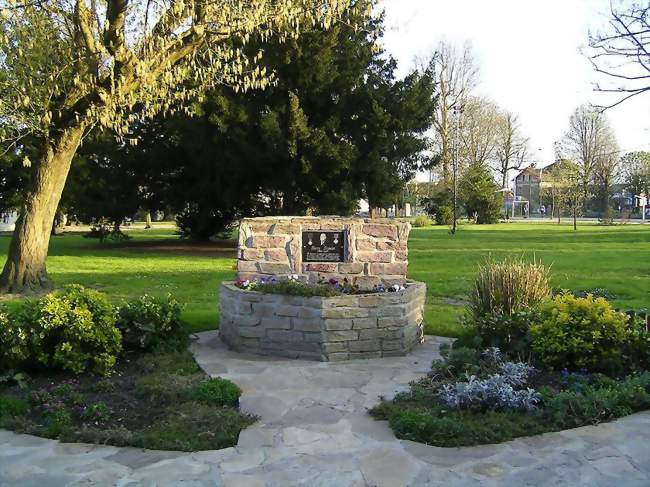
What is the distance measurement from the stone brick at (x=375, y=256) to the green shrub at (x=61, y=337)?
10.5ft

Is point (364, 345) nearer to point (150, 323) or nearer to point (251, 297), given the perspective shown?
point (251, 297)

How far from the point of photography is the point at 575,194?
1590 inches

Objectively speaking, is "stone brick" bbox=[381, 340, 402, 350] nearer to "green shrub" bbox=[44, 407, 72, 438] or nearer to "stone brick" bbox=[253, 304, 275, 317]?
"stone brick" bbox=[253, 304, 275, 317]

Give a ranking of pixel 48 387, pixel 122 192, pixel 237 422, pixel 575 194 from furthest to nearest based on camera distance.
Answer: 1. pixel 575 194
2. pixel 122 192
3. pixel 48 387
4. pixel 237 422

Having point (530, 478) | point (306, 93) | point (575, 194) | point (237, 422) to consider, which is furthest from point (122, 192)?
point (575, 194)

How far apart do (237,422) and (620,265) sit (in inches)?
545

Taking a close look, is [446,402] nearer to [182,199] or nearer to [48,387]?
[48,387]

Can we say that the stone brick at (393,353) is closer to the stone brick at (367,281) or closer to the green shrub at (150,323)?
the stone brick at (367,281)

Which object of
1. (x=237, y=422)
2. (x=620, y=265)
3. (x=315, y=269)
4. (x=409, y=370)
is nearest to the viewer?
(x=237, y=422)

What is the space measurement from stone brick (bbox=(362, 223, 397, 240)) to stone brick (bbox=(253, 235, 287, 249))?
108cm

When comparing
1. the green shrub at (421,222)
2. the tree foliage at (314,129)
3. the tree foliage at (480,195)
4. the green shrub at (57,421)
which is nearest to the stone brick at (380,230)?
the green shrub at (57,421)

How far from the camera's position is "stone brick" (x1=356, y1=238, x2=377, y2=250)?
748 cm

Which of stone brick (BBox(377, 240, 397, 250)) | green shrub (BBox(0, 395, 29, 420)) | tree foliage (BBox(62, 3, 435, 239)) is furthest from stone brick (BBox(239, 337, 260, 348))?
tree foliage (BBox(62, 3, 435, 239))

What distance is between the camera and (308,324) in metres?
6.18
